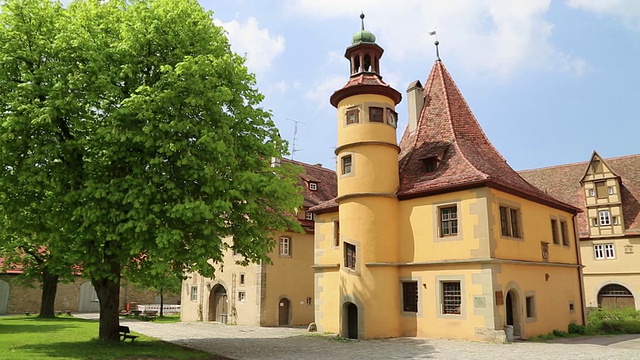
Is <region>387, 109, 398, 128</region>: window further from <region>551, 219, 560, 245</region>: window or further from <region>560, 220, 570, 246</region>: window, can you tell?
<region>560, 220, 570, 246</region>: window

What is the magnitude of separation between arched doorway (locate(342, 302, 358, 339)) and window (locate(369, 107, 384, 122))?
8.52 m

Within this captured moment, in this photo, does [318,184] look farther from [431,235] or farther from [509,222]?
[509,222]

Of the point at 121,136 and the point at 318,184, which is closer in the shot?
the point at 121,136

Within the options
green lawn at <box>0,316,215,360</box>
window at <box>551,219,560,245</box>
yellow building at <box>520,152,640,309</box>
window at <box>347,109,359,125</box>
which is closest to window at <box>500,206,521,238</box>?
window at <box>551,219,560,245</box>

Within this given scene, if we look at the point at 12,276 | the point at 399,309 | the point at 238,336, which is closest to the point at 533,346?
the point at 399,309

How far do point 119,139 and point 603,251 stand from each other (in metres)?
36.3

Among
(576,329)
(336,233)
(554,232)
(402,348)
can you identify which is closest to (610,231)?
(554,232)

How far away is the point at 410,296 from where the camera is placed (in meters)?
21.9

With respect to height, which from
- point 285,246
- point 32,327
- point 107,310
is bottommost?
point 32,327

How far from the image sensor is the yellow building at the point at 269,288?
101 ft

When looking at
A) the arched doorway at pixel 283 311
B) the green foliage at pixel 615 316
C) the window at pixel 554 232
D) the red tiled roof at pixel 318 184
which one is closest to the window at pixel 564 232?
the window at pixel 554 232

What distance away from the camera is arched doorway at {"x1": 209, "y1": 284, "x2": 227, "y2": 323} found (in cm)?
3391

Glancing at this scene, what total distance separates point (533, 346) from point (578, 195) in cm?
2603

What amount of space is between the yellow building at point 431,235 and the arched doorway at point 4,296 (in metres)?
32.3
